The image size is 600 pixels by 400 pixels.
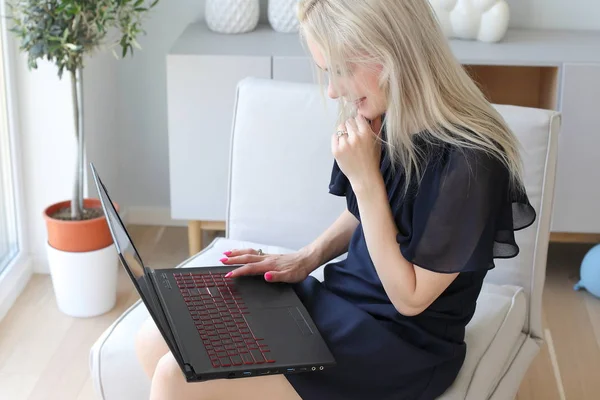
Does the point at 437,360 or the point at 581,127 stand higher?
the point at 581,127

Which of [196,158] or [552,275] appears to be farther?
[552,275]

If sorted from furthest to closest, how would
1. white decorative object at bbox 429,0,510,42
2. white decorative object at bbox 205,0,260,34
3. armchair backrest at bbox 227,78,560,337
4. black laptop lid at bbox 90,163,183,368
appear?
white decorative object at bbox 205,0,260,34 < white decorative object at bbox 429,0,510,42 < armchair backrest at bbox 227,78,560,337 < black laptop lid at bbox 90,163,183,368

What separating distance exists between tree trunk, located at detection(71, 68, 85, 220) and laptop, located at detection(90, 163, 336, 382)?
37.3 inches

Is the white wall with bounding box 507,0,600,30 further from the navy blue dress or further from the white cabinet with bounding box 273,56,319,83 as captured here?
the navy blue dress

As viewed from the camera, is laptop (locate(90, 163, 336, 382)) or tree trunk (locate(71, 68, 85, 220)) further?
tree trunk (locate(71, 68, 85, 220))

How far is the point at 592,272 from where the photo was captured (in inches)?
105

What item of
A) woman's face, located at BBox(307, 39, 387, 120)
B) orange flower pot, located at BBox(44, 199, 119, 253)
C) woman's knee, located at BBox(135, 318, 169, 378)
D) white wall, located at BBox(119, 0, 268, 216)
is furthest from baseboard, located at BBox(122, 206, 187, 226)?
woman's face, located at BBox(307, 39, 387, 120)

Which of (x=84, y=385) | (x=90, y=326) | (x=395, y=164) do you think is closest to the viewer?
(x=395, y=164)

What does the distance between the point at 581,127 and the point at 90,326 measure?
1601 mm

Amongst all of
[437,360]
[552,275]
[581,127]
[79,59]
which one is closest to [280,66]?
[79,59]

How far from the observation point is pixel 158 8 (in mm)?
3023

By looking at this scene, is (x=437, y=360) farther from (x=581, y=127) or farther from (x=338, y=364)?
(x=581, y=127)

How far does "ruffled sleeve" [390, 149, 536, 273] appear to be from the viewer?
1370 millimetres

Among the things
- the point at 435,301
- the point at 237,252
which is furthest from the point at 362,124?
the point at 237,252
